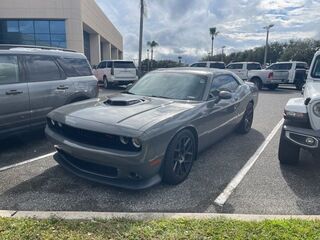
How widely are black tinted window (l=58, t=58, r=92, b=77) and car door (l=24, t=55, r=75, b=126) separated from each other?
0.52ft

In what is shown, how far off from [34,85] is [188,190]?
3.44 metres

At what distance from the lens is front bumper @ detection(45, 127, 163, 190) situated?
3152 mm

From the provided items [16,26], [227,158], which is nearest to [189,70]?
[227,158]

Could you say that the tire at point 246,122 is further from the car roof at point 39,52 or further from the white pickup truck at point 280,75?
the white pickup truck at point 280,75

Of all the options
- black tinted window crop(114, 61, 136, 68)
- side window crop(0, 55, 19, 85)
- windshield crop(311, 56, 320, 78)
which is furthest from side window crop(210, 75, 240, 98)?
black tinted window crop(114, 61, 136, 68)

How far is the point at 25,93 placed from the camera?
4.99 meters

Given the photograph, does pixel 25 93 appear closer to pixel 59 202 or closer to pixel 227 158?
pixel 59 202

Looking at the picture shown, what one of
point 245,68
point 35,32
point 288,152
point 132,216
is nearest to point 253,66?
point 245,68

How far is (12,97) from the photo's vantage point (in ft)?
15.7

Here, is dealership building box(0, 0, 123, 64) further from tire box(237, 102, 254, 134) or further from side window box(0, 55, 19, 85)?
tire box(237, 102, 254, 134)

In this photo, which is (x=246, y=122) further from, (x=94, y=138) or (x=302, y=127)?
Result: (x=94, y=138)

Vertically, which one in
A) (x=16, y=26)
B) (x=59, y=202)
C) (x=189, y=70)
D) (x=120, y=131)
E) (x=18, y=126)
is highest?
(x=16, y=26)

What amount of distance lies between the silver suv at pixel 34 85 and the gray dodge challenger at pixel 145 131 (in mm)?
1206

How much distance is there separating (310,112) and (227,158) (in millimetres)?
1563
